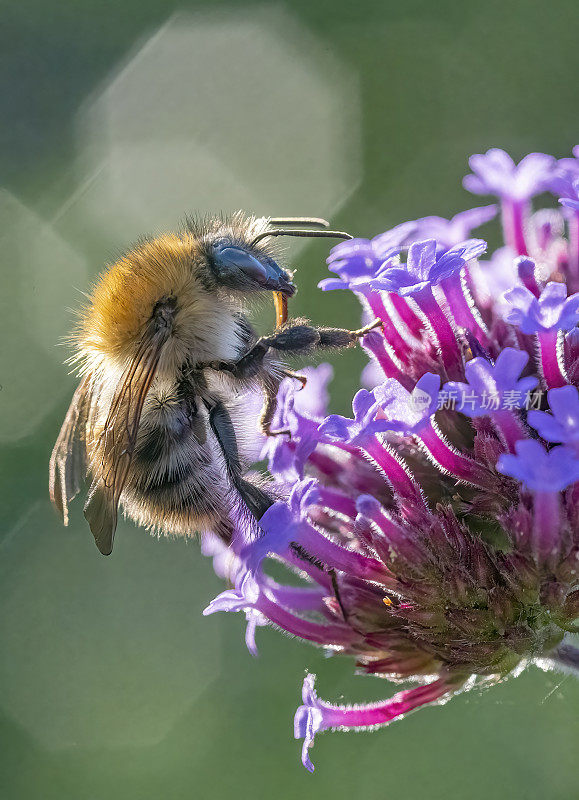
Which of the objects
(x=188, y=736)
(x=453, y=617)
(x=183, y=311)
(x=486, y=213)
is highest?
(x=183, y=311)

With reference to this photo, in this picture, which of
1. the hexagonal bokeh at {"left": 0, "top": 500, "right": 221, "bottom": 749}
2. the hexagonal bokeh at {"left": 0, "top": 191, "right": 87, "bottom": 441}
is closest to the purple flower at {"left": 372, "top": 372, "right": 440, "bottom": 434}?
the hexagonal bokeh at {"left": 0, "top": 500, "right": 221, "bottom": 749}

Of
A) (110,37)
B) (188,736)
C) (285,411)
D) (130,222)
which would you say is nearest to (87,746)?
(188,736)

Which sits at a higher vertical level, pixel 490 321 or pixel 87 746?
pixel 490 321

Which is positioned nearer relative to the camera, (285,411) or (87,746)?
(285,411)

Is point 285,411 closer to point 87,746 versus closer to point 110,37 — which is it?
point 87,746

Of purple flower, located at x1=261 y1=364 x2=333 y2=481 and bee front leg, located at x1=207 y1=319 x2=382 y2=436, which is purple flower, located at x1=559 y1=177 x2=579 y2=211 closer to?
bee front leg, located at x1=207 y1=319 x2=382 y2=436

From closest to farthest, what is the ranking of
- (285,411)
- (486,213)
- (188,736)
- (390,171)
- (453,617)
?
(453,617), (285,411), (486,213), (188,736), (390,171)

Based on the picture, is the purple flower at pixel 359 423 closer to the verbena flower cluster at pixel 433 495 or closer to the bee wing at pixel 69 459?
the verbena flower cluster at pixel 433 495
